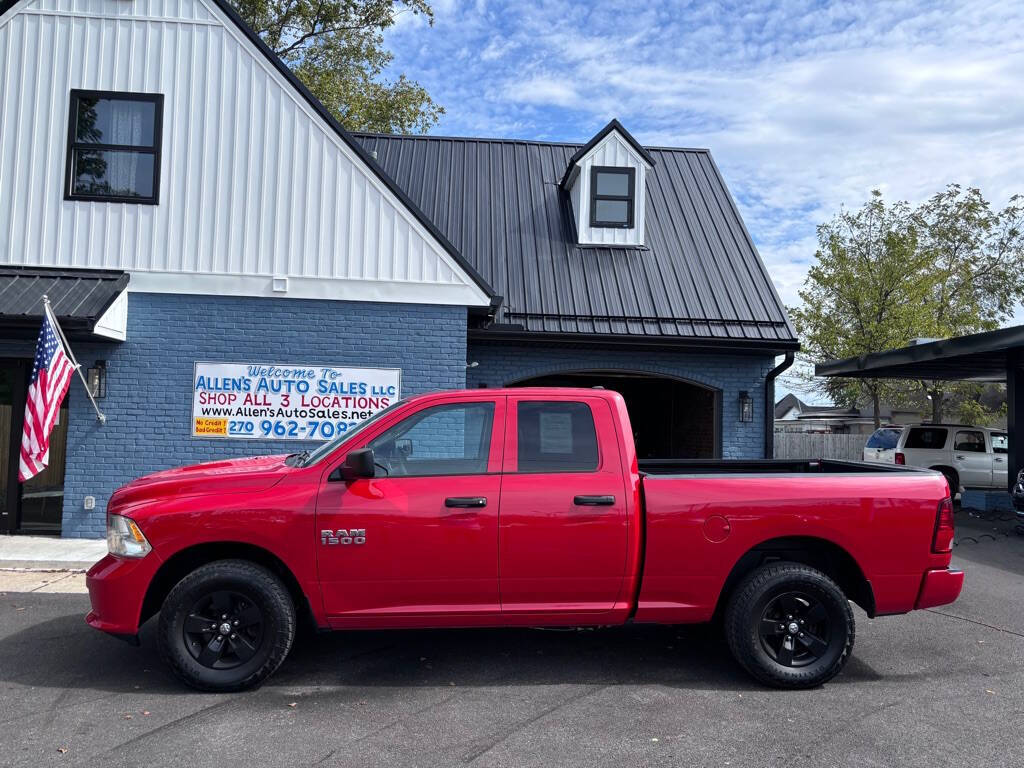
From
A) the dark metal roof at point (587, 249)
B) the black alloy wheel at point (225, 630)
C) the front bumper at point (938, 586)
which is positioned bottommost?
the black alloy wheel at point (225, 630)

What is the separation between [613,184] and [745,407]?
4.29 metres

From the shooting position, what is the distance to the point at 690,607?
529 centimetres

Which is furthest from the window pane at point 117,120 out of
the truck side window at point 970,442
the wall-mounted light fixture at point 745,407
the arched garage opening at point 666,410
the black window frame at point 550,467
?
the truck side window at point 970,442

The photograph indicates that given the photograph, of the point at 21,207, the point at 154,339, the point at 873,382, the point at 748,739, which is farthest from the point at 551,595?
the point at 873,382

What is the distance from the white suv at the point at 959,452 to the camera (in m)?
17.6

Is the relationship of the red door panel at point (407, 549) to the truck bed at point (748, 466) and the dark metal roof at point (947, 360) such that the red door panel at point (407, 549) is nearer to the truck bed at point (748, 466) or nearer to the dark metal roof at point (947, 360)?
the truck bed at point (748, 466)

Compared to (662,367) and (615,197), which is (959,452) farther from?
(615,197)

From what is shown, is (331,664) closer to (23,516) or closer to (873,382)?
(23,516)

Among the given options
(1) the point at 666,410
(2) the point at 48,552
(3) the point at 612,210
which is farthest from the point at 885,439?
(2) the point at 48,552

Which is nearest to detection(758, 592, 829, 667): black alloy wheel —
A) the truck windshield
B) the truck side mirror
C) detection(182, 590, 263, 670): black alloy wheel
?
the truck side mirror

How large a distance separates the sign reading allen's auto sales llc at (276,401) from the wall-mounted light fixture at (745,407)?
5.21 m

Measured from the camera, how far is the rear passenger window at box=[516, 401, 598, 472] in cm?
531

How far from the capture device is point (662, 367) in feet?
40.7

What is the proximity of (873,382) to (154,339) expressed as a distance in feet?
66.3
